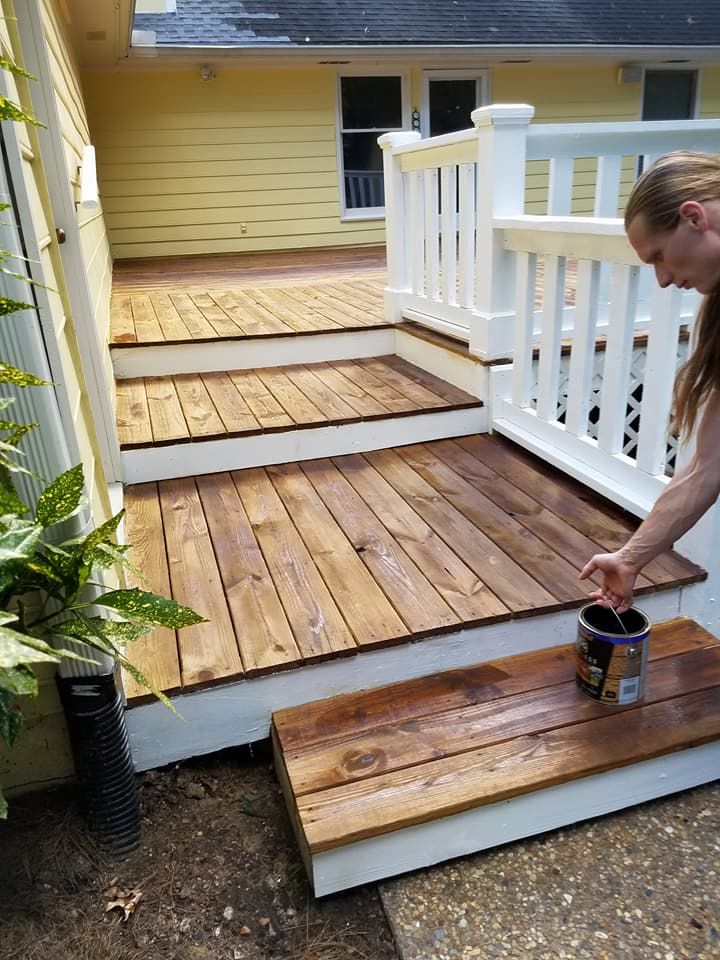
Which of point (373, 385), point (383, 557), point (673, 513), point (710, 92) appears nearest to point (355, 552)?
point (383, 557)

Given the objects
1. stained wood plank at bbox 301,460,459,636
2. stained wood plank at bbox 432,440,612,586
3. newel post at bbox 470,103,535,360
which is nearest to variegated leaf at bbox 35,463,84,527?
stained wood plank at bbox 301,460,459,636

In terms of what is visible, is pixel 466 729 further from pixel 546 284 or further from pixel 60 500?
pixel 546 284

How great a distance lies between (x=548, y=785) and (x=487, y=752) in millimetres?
136

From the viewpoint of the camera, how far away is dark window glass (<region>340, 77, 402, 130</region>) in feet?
25.2

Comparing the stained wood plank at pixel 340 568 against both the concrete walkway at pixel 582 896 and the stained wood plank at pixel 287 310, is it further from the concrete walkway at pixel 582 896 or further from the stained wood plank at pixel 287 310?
the stained wood plank at pixel 287 310

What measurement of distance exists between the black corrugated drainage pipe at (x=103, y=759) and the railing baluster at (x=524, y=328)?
189 centimetres

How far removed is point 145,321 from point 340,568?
242cm

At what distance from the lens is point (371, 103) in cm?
777

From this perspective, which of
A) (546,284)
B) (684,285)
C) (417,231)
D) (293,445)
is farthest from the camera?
(417,231)

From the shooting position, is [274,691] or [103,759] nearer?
[103,759]

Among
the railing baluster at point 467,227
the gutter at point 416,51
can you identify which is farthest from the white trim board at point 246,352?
the gutter at point 416,51

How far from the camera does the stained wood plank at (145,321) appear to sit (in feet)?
11.5

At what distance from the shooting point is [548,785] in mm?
1456

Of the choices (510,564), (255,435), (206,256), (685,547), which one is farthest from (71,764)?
(206,256)
